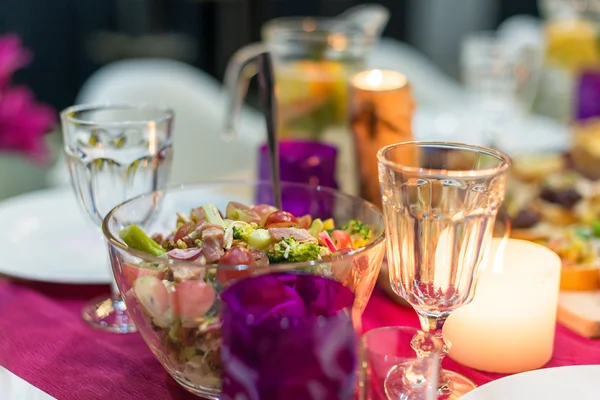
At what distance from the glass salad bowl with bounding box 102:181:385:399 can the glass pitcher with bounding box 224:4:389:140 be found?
13.8 inches

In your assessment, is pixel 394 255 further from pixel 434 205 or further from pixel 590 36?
pixel 590 36

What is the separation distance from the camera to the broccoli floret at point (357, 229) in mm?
626

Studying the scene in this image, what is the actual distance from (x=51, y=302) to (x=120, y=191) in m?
0.15

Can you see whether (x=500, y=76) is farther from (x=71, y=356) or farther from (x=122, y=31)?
(x=122, y=31)

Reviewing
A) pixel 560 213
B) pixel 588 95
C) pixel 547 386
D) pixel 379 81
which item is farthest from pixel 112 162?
pixel 588 95

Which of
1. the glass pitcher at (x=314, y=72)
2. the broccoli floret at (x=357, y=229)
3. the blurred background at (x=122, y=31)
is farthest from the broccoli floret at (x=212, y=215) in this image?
the blurred background at (x=122, y=31)

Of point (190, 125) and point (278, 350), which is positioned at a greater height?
point (278, 350)

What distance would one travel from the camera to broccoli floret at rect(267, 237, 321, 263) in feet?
1.72

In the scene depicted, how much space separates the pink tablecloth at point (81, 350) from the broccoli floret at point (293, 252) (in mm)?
140

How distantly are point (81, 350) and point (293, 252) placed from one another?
0.82ft

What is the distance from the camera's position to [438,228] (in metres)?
0.53

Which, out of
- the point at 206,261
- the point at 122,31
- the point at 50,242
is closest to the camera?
the point at 206,261

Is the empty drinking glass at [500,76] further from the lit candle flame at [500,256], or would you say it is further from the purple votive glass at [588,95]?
the lit candle flame at [500,256]

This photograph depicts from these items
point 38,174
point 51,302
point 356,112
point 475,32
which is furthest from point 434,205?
point 475,32
